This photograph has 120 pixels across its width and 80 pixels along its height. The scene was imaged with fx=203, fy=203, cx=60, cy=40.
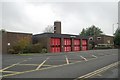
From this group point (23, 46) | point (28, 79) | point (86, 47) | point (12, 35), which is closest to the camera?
point (28, 79)

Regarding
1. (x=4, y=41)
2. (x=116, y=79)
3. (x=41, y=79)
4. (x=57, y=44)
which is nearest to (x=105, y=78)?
(x=116, y=79)

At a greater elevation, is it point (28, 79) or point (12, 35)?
point (12, 35)

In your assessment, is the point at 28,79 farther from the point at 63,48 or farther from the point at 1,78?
the point at 63,48

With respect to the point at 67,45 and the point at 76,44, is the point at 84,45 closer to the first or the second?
the point at 76,44

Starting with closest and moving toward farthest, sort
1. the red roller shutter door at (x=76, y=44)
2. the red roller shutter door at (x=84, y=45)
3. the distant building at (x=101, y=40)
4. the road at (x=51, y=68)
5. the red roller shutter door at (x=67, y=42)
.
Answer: the road at (x=51, y=68)
the red roller shutter door at (x=67, y=42)
the red roller shutter door at (x=76, y=44)
the red roller shutter door at (x=84, y=45)
the distant building at (x=101, y=40)

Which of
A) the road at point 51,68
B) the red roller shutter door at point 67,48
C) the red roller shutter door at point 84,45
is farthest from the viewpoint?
the red roller shutter door at point 84,45

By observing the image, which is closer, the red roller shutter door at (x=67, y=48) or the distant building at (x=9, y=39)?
the distant building at (x=9, y=39)

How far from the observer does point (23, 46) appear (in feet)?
133

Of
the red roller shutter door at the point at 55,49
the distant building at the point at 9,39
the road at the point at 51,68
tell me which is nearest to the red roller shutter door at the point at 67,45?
the red roller shutter door at the point at 55,49

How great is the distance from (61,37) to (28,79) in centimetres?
4096

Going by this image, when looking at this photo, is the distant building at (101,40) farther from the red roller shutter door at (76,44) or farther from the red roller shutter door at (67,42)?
the red roller shutter door at (67,42)

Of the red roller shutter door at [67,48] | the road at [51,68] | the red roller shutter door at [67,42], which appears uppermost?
the red roller shutter door at [67,42]

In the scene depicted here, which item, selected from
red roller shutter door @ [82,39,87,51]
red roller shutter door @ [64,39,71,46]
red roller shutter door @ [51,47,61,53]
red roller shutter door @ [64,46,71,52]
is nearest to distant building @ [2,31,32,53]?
red roller shutter door @ [51,47,61,53]

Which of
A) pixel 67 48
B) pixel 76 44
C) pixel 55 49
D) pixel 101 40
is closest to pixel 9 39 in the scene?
pixel 55 49
